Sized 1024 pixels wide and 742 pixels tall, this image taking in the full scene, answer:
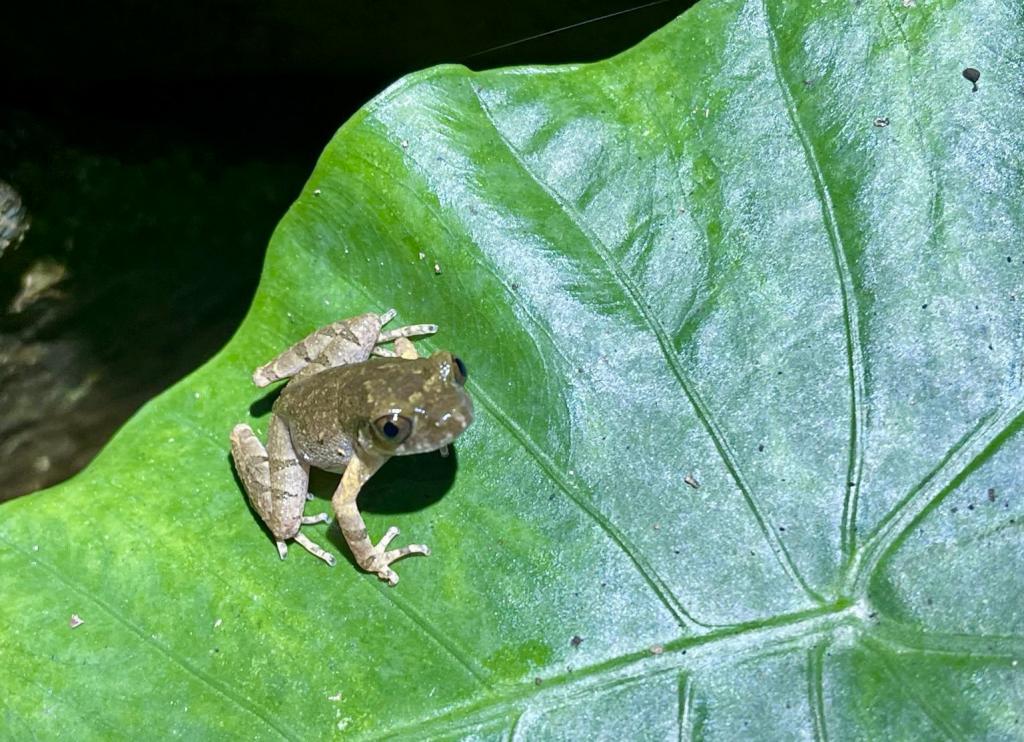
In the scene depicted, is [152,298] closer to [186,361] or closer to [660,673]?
[186,361]

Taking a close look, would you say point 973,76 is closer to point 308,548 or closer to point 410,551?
point 410,551

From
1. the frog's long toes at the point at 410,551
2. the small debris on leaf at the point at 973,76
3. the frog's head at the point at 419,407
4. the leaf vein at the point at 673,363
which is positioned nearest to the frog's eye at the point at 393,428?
the frog's head at the point at 419,407

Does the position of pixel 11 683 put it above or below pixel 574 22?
below

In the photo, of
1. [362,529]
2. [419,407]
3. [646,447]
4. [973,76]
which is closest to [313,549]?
[362,529]

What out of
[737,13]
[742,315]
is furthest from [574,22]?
[742,315]

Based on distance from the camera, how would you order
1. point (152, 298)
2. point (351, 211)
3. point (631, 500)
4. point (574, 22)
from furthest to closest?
point (152, 298) → point (574, 22) → point (351, 211) → point (631, 500)

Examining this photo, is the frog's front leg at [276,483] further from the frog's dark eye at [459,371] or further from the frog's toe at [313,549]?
the frog's dark eye at [459,371]
